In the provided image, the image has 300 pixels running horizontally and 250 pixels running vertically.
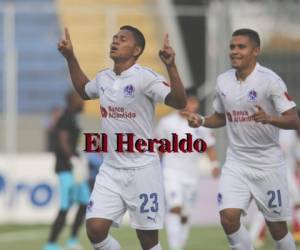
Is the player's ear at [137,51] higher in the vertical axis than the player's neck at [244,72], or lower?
higher

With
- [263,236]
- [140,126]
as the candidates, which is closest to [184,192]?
[263,236]

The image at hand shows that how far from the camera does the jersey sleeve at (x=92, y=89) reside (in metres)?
11.0

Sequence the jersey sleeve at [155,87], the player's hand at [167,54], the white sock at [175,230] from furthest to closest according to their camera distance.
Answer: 1. the white sock at [175,230]
2. the jersey sleeve at [155,87]
3. the player's hand at [167,54]

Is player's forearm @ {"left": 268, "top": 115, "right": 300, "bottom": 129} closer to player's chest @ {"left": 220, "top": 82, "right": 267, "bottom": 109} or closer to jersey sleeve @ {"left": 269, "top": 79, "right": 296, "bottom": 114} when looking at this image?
jersey sleeve @ {"left": 269, "top": 79, "right": 296, "bottom": 114}

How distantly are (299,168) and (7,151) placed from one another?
5.52m

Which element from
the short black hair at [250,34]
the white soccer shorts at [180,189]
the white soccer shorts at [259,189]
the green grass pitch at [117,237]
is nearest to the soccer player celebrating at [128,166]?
the white soccer shorts at [259,189]

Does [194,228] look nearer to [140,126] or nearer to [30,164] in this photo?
[30,164]

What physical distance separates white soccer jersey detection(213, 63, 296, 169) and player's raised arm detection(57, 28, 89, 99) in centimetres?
131

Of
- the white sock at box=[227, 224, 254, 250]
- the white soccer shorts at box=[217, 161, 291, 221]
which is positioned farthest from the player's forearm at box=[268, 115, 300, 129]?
the white sock at box=[227, 224, 254, 250]

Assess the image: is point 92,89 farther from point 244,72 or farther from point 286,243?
point 286,243

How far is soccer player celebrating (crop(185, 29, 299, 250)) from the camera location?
11.0 metres

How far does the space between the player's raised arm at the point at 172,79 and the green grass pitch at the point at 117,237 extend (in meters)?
6.35

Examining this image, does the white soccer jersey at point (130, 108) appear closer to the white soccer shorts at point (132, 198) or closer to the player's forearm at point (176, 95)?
the white soccer shorts at point (132, 198)

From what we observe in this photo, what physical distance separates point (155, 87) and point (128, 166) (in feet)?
2.45
